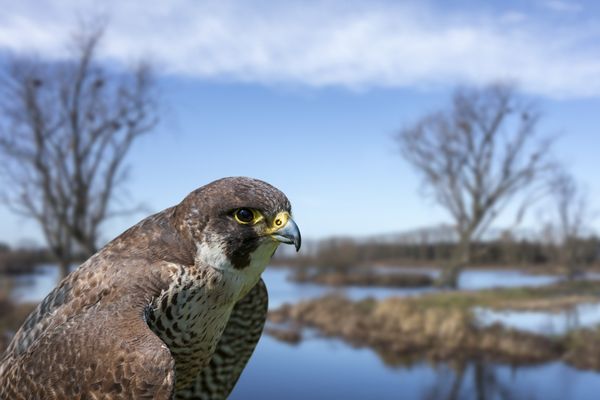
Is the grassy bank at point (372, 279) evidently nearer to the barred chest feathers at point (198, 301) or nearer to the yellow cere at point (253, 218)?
the barred chest feathers at point (198, 301)

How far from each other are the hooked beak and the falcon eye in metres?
0.09

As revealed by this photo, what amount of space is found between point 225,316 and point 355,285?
32.2m

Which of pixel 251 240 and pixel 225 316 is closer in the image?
pixel 251 240

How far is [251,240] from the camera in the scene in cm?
189

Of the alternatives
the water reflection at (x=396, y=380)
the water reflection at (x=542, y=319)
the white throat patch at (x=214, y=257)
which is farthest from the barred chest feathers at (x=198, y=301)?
the water reflection at (x=542, y=319)

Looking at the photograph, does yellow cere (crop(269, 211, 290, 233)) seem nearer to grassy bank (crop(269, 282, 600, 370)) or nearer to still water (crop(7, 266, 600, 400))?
still water (crop(7, 266, 600, 400))

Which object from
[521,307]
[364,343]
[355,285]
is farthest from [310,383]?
[355,285]

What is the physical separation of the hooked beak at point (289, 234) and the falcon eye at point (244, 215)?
95 mm

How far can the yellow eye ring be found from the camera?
6.13ft

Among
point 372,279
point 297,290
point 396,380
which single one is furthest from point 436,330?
point 372,279

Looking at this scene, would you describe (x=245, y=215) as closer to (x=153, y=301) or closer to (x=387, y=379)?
(x=153, y=301)

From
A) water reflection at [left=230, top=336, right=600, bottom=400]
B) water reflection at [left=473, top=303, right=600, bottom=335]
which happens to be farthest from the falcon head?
water reflection at [left=473, top=303, right=600, bottom=335]

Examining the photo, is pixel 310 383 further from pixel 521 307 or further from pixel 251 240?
pixel 251 240

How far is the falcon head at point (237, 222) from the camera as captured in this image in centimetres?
186
